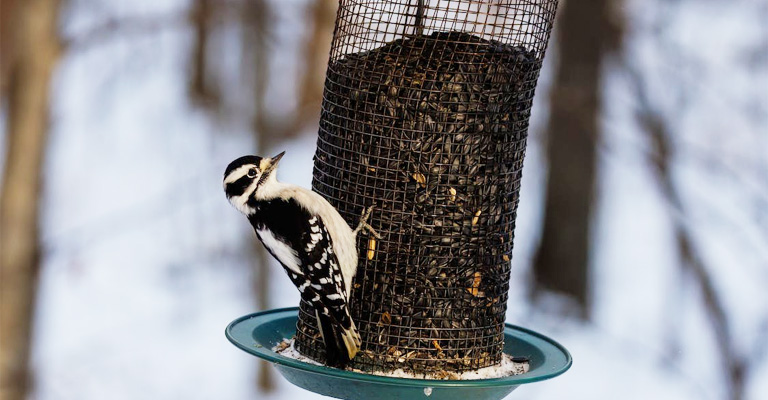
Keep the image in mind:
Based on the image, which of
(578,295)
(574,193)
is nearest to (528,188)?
(574,193)

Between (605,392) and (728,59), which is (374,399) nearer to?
(605,392)

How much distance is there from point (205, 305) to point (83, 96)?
3.31 m

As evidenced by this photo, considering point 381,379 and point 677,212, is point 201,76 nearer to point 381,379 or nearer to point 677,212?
point 677,212

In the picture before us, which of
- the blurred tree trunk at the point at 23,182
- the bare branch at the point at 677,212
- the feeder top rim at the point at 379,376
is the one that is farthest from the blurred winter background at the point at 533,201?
the feeder top rim at the point at 379,376

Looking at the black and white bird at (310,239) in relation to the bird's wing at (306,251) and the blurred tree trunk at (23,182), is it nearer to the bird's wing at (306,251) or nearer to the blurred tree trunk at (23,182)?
the bird's wing at (306,251)

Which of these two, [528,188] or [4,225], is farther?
[528,188]

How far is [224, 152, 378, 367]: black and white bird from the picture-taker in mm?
4473

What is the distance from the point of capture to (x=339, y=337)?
4461 millimetres

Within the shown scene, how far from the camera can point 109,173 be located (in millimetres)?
13586

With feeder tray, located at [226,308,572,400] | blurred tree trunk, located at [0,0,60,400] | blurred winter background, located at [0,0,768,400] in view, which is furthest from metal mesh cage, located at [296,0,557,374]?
blurred winter background, located at [0,0,768,400]

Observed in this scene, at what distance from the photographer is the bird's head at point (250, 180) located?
4898 millimetres

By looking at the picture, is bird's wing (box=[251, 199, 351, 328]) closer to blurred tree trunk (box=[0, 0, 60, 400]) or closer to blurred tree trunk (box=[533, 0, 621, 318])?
blurred tree trunk (box=[0, 0, 60, 400])

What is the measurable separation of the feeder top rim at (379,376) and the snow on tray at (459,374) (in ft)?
0.25

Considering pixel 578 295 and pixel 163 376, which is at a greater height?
pixel 578 295
